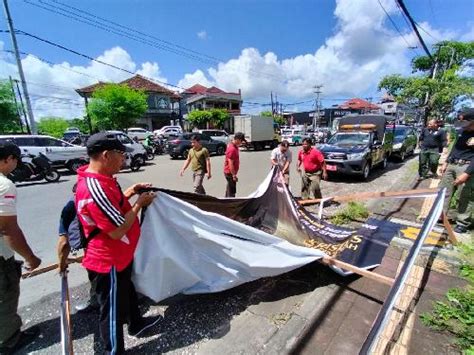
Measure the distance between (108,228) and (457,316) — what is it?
3093 millimetres

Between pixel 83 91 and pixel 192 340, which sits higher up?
pixel 83 91

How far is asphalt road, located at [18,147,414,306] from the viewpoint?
3.41 metres

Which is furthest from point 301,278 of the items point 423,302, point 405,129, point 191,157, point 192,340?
point 405,129

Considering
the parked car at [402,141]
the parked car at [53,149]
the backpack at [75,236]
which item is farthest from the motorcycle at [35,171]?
the parked car at [402,141]

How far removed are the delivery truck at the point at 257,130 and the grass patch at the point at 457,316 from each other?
19990 mm

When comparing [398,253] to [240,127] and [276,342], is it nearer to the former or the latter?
[276,342]

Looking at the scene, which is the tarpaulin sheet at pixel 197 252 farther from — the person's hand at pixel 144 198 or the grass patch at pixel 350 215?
the grass patch at pixel 350 215

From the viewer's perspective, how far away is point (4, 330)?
86.0 inches

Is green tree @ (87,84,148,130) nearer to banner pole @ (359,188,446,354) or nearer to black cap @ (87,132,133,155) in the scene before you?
black cap @ (87,132,133,155)

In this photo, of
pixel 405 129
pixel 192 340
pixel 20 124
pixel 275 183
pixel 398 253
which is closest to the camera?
pixel 192 340

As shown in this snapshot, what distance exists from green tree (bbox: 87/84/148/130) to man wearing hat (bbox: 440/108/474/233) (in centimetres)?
2229

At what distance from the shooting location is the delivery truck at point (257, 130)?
73.0 feet

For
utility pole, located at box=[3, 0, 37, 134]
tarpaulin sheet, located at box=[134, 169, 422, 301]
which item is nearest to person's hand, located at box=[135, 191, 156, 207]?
tarpaulin sheet, located at box=[134, 169, 422, 301]

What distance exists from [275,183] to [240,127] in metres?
19.7
